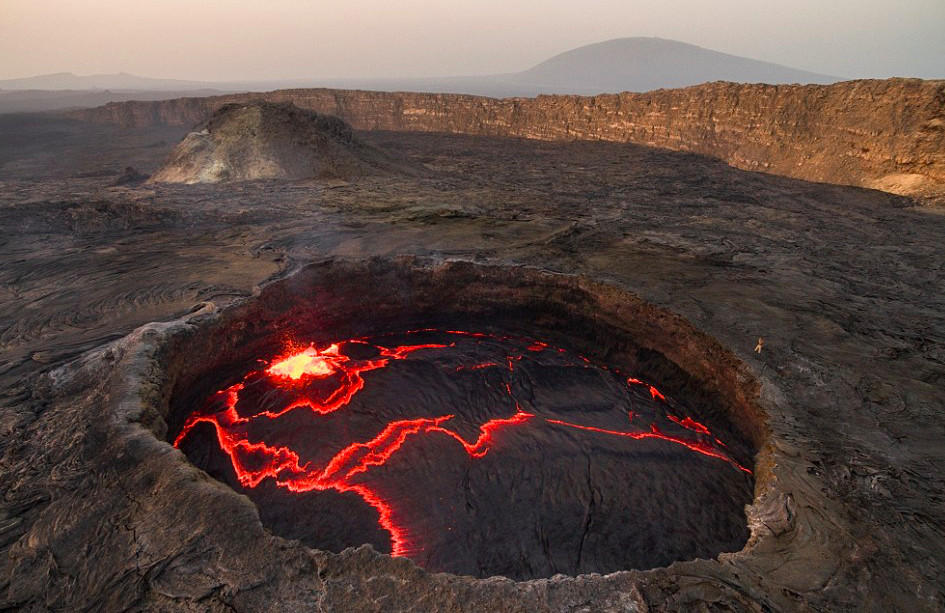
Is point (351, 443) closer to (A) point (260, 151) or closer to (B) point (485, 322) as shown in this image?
(B) point (485, 322)

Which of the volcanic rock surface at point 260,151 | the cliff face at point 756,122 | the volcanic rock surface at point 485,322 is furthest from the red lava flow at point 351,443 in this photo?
the cliff face at point 756,122

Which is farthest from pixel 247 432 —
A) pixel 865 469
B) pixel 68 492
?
pixel 865 469

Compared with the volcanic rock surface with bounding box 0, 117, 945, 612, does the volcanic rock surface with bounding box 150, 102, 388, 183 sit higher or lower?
higher

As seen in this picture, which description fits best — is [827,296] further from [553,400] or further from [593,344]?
[553,400]

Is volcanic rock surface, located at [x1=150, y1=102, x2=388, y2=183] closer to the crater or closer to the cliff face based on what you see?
the crater

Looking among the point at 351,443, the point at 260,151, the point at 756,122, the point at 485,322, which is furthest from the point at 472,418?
the point at 756,122

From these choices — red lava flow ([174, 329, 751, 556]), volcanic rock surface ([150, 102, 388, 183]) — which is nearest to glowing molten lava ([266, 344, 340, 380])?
red lava flow ([174, 329, 751, 556])

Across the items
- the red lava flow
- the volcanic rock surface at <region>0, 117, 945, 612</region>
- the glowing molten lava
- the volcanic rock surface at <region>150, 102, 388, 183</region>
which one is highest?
the volcanic rock surface at <region>150, 102, 388, 183</region>

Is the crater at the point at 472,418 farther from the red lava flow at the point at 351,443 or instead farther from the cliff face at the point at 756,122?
the cliff face at the point at 756,122
